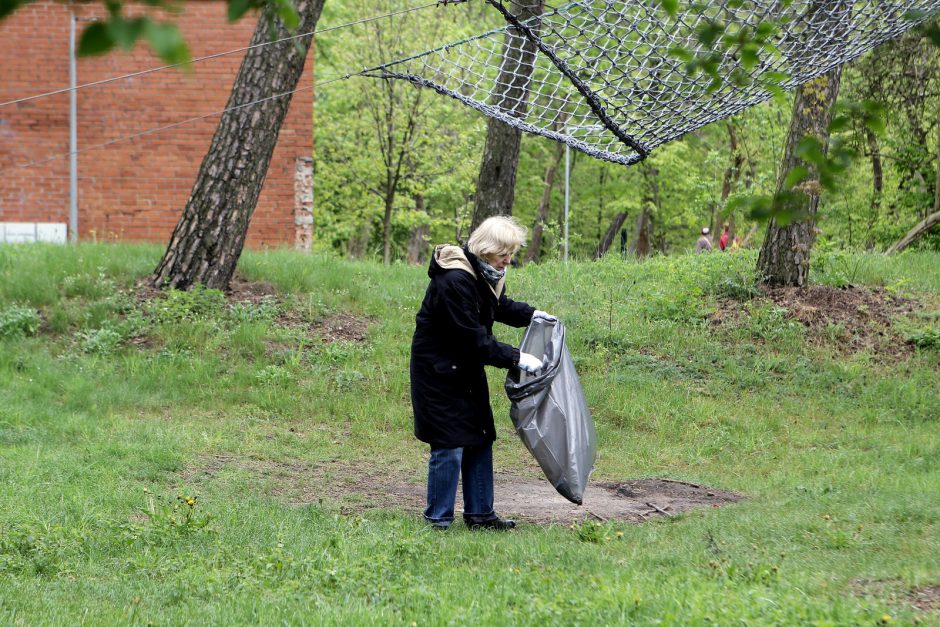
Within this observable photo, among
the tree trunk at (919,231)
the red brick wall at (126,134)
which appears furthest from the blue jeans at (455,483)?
the red brick wall at (126,134)

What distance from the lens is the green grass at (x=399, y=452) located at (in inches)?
148

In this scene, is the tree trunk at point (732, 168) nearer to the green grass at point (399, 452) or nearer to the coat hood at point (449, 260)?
the green grass at point (399, 452)

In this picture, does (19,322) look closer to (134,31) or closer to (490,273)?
(490,273)

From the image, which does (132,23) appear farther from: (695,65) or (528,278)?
(528,278)

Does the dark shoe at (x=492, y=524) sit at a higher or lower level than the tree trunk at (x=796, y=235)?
lower

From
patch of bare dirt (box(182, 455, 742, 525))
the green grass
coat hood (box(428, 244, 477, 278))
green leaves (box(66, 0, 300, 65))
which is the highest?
green leaves (box(66, 0, 300, 65))

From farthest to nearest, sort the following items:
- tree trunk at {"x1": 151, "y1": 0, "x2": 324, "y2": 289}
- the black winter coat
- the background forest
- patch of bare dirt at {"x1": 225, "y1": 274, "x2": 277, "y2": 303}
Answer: the background forest → patch of bare dirt at {"x1": 225, "y1": 274, "x2": 277, "y2": 303} → tree trunk at {"x1": 151, "y1": 0, "x2": 324, "y2": 289} → the black winter coat

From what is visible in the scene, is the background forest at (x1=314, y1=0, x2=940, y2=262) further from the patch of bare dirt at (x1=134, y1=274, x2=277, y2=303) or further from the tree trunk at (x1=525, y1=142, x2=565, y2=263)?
the patch of bare dirt at (x1=134, y1=274, x2=277, y2=303)

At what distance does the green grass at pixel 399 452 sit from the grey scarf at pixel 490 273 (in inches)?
51.7

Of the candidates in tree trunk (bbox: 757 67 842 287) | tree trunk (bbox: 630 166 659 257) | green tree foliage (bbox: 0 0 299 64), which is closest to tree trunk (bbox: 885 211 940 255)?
tree trunk (bbox: 757 67 842 287)

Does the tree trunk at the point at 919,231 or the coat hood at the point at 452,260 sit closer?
the coat hood at the point at 452,260

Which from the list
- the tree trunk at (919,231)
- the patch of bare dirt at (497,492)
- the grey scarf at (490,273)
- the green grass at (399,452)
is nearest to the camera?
the green grass at (399,452)

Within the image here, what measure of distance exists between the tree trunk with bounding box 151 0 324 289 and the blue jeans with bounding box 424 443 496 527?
5.04 metres

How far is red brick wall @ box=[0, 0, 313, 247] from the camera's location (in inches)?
609
